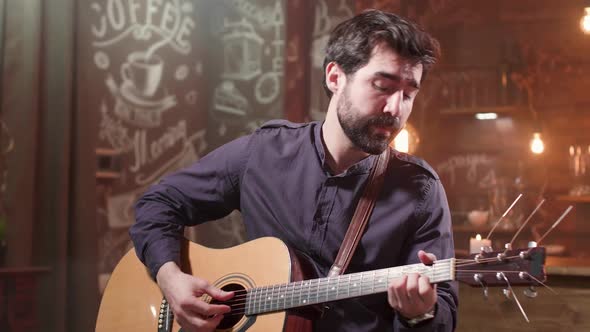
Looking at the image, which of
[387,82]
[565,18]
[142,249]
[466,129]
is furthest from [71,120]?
[565,18]

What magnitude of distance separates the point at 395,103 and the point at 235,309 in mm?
663

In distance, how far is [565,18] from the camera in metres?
5.53

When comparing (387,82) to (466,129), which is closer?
(387,82)

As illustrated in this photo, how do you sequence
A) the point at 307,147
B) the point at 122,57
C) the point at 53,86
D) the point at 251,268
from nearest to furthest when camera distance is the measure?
the point at 251,268
the point at 307,147
the point at 53,86
the point at 122,57

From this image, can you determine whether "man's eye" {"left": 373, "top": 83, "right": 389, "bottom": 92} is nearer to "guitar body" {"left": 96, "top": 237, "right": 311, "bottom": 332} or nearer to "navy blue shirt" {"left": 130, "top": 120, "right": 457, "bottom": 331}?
"navy blue shirt" {"left": 130, "top": 120, "right": 457, "bottom": 331}

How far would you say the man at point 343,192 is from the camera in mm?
1679

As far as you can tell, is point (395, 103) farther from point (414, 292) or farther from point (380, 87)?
point (414, 292)

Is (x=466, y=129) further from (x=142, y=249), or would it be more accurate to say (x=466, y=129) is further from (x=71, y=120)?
(x=142, y=249)

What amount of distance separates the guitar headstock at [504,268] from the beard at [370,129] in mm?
401

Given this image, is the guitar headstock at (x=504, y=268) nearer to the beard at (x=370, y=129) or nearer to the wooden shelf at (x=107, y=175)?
the beard at (x=370, y=129)

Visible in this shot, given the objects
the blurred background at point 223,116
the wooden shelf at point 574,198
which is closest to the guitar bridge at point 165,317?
the blurred background at point 223,116

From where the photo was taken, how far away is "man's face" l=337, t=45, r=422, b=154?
166 centimetres

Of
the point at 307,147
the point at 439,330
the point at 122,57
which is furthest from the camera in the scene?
the point at 122,57

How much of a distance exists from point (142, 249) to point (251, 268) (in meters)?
0.40
